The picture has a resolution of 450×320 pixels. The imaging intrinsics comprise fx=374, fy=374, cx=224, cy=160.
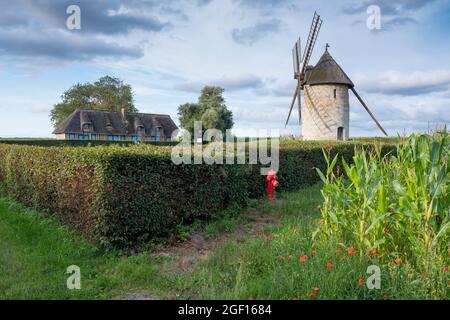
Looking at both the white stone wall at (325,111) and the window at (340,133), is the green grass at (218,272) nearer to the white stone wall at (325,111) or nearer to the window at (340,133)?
the white stone wall at (325,111)

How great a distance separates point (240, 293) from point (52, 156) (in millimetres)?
6410

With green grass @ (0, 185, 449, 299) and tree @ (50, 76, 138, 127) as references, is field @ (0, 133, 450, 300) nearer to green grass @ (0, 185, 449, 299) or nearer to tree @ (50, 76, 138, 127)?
green grass @ (0, 185, 449, 299)

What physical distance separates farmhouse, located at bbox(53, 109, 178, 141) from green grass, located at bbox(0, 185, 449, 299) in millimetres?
39271

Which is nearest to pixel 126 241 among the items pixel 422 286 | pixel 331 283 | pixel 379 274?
pixel 331 283

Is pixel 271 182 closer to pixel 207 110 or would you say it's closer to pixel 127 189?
pixel 127 189

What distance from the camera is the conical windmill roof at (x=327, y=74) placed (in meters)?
25.8

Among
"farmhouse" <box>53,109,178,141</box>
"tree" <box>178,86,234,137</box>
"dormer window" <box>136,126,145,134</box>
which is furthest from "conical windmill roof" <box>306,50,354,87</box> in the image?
"dormer window" <box>136,126,145,134</box>

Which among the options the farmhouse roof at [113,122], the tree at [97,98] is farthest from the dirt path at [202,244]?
the tree at [97,98]

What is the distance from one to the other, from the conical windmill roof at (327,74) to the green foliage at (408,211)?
21.0 metres

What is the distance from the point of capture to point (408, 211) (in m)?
5.01

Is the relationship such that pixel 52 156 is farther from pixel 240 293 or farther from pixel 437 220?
pixel 437 220

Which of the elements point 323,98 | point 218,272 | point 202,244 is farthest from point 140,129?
point 218,272

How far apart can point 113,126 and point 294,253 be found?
46.9 meters
